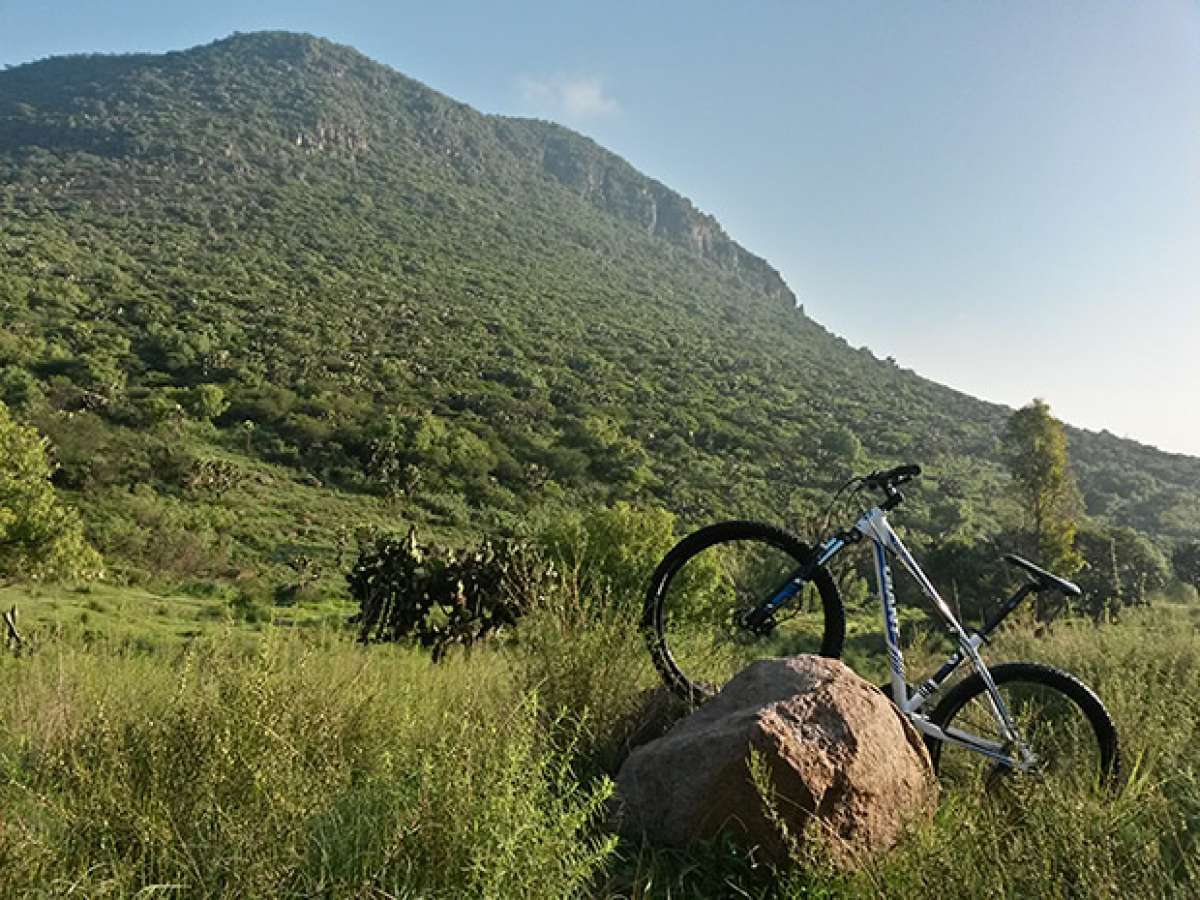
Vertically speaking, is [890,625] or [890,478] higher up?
[890,478]

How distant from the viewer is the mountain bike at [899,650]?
4785 mm

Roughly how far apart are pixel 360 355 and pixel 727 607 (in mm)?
86791

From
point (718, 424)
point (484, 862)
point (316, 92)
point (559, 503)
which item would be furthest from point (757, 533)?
point (316, 92)

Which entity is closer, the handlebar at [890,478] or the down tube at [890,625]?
the down tube at [890,625]

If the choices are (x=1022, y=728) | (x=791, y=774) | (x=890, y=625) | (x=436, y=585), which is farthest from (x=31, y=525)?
(x=1022, y=728)

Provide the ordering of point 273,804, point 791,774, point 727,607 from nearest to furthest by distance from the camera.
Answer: point 273,804 < point 791,774 < point 727,607

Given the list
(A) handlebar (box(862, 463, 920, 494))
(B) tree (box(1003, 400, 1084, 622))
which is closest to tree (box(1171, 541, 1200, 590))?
(B) tree (box(1003, 400, 1084, 622))

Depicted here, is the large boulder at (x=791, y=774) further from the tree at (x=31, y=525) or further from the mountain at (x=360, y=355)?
the mountain at (x=360, y=355)

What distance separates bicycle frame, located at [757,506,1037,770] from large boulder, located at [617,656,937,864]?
1.38ft

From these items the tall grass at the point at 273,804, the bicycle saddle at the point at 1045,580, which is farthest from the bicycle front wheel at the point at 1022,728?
the tall grass at the point at 273,804

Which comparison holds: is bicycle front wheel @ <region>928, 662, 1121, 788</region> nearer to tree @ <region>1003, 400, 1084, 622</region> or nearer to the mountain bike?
the mountain bike

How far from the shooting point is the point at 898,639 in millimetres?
5000

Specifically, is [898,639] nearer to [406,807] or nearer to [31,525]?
[406,807]

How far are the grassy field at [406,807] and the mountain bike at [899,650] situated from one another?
31 cm
